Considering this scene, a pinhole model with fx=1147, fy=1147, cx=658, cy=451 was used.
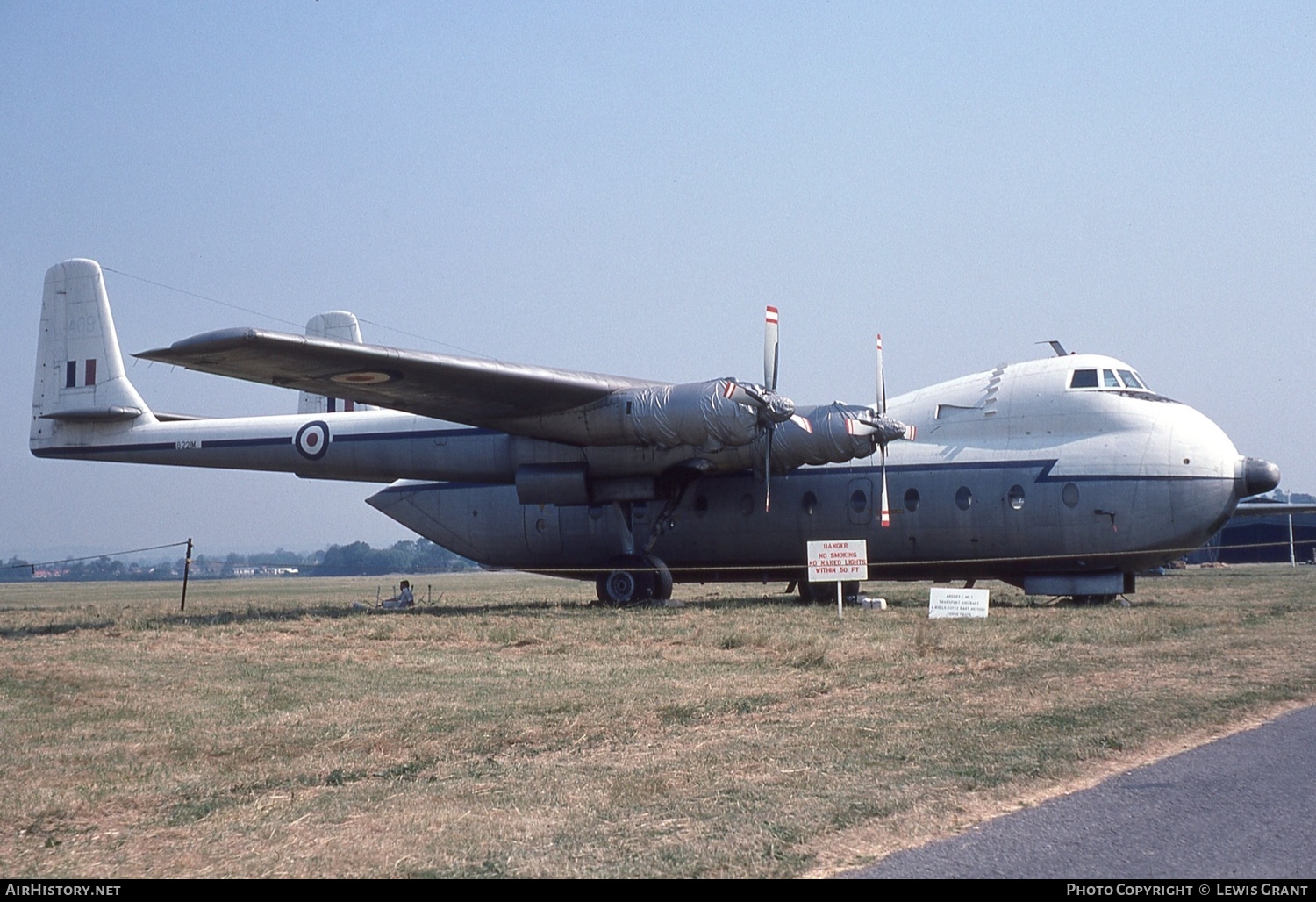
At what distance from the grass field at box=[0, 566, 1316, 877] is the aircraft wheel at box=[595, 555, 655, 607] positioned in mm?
6922

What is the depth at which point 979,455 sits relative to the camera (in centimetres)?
2414

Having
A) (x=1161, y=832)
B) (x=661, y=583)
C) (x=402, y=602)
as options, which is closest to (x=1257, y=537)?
(x=661, y=583)

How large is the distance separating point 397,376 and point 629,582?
278 inches

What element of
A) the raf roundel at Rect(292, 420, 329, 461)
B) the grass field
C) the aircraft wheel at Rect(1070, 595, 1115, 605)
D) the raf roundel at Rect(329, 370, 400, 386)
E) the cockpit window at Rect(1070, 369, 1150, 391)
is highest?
the cockpit window at Rect(1070, 369, 1150, 391)

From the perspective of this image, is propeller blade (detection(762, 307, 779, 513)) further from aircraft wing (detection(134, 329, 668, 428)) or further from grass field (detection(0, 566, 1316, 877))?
grass field (detection(0, 566, 1316, 877))

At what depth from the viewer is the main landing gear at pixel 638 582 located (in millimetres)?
25141

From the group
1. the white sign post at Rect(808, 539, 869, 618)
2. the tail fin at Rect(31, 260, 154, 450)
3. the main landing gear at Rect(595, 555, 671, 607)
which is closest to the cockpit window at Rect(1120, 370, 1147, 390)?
the white sign post at Rect(808, 539, 869, 618)

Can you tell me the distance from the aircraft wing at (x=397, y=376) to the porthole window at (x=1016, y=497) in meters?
7.65

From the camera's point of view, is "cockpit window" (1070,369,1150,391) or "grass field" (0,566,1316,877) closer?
"grass field" (0,566,1316,877)

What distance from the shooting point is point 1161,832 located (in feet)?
19.8

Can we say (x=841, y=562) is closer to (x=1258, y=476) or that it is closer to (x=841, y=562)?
(x=841, y=562)

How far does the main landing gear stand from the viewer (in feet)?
82.5

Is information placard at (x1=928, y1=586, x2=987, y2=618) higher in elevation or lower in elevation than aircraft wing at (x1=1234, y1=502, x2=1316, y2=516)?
lower
